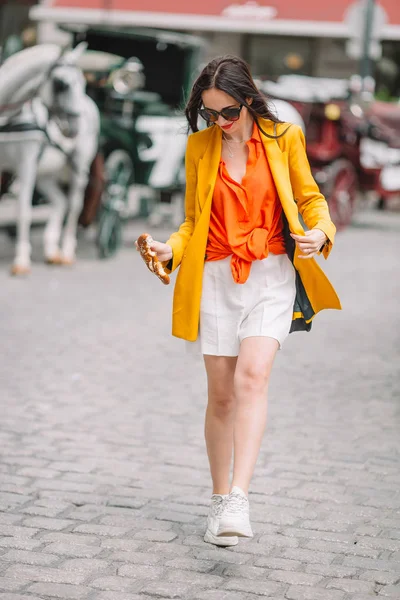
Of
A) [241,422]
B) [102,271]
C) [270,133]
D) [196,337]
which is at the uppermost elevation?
[270,133]

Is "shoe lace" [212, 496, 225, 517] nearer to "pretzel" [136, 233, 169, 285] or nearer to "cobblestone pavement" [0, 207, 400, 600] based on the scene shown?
"cobblestone pavement" [0, 207, 400, 600]

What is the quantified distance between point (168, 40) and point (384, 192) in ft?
15.0

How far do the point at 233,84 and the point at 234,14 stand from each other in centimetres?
2138

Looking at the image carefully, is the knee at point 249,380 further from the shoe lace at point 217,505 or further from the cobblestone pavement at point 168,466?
the cobblestone pavement at point 168,466

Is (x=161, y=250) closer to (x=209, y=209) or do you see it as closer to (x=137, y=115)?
(x=209, y=209)

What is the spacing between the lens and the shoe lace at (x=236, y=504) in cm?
383

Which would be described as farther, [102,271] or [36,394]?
[102,271]

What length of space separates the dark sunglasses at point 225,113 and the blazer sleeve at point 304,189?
8.8 inches

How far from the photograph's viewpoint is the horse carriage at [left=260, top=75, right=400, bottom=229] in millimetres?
16094

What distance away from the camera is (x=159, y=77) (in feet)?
50.9

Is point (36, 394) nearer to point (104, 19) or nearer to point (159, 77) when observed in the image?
point (159, 77)

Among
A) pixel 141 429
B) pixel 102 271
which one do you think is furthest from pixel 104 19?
pixel 141 429

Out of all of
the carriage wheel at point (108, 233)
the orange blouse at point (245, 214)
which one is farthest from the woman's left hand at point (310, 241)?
the carriage wheel at point (108, 233)

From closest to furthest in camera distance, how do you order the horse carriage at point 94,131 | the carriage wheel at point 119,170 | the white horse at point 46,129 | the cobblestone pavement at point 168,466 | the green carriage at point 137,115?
the cobblestone pavement at point 168,466 < the white horse at point 46,129 < the horse carriage at point 94,131 < the carriage wheel at point 119,170 < the green carriage at point 137,115
